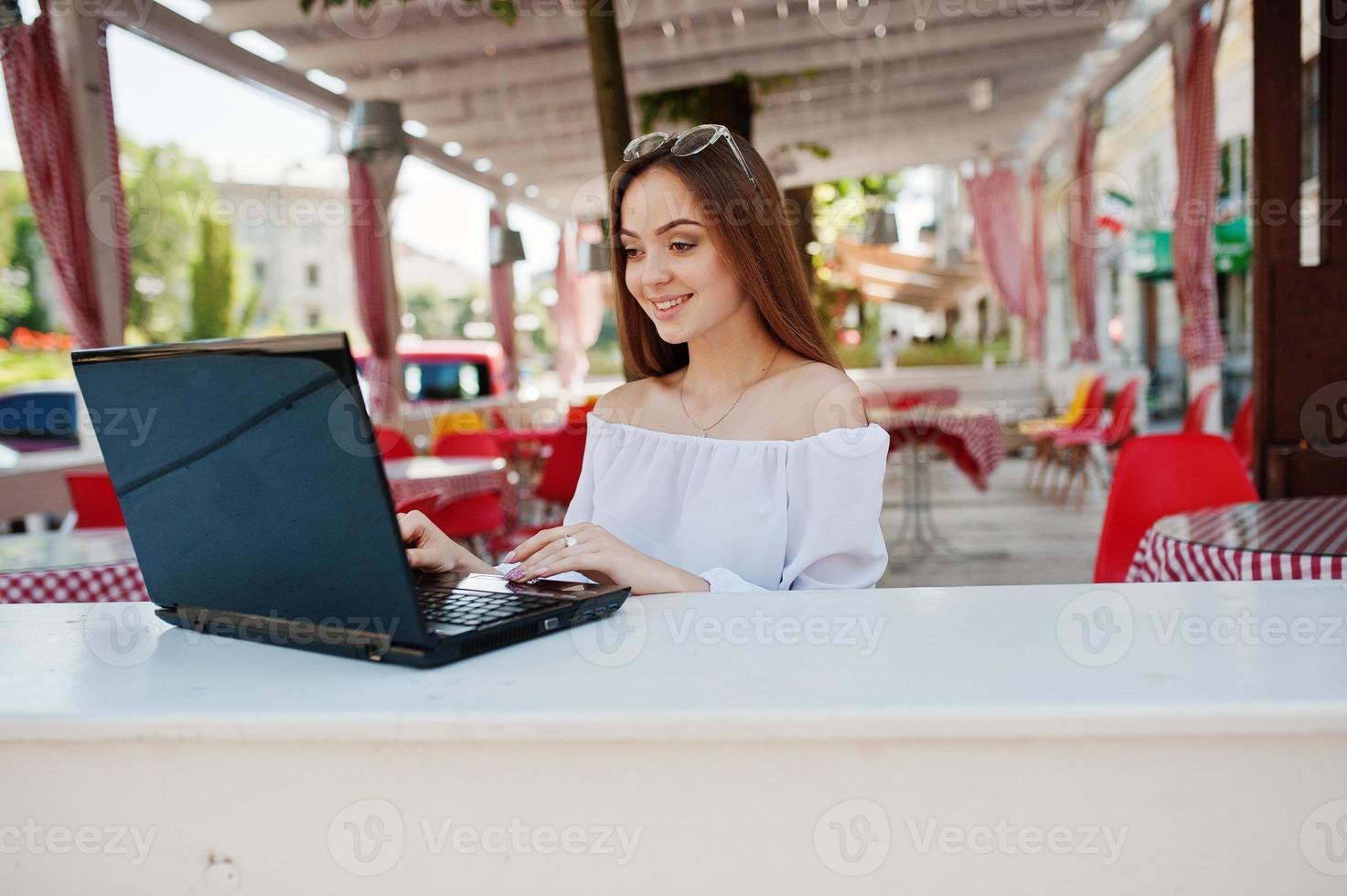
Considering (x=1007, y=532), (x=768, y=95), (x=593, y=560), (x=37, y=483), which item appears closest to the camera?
(x=593, y=560)

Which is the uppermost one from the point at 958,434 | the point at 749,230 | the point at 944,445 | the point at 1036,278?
the point at 1036,278

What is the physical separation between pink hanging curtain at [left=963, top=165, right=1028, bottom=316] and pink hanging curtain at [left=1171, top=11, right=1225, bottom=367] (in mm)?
5154

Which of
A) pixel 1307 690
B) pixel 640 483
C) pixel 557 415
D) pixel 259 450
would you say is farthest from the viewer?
pixel 557 415

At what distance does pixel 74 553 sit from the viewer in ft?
8.45

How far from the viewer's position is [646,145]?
171 centimetres

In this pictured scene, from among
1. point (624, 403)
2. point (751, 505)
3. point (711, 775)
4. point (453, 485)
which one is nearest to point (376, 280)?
point (453, 485)

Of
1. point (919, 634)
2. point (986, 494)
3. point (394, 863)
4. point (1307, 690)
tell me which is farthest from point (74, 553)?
point (986, 494)

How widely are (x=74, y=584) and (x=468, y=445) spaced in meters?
3.16

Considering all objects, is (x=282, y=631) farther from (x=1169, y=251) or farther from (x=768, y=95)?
(x=1169, y=251)

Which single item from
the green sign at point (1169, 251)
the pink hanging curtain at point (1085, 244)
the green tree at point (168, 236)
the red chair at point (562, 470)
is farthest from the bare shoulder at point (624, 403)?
the green tree at point (168, 236)

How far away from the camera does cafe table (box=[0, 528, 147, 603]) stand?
2.32 meters

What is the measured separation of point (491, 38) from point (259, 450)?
757cm

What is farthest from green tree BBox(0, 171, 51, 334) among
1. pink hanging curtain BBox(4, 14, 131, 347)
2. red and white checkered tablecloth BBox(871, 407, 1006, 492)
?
red and white checkered tablecloth BBox(871, 407, 1006, 492)

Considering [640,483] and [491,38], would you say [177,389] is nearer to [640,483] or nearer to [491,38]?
[640,483]
